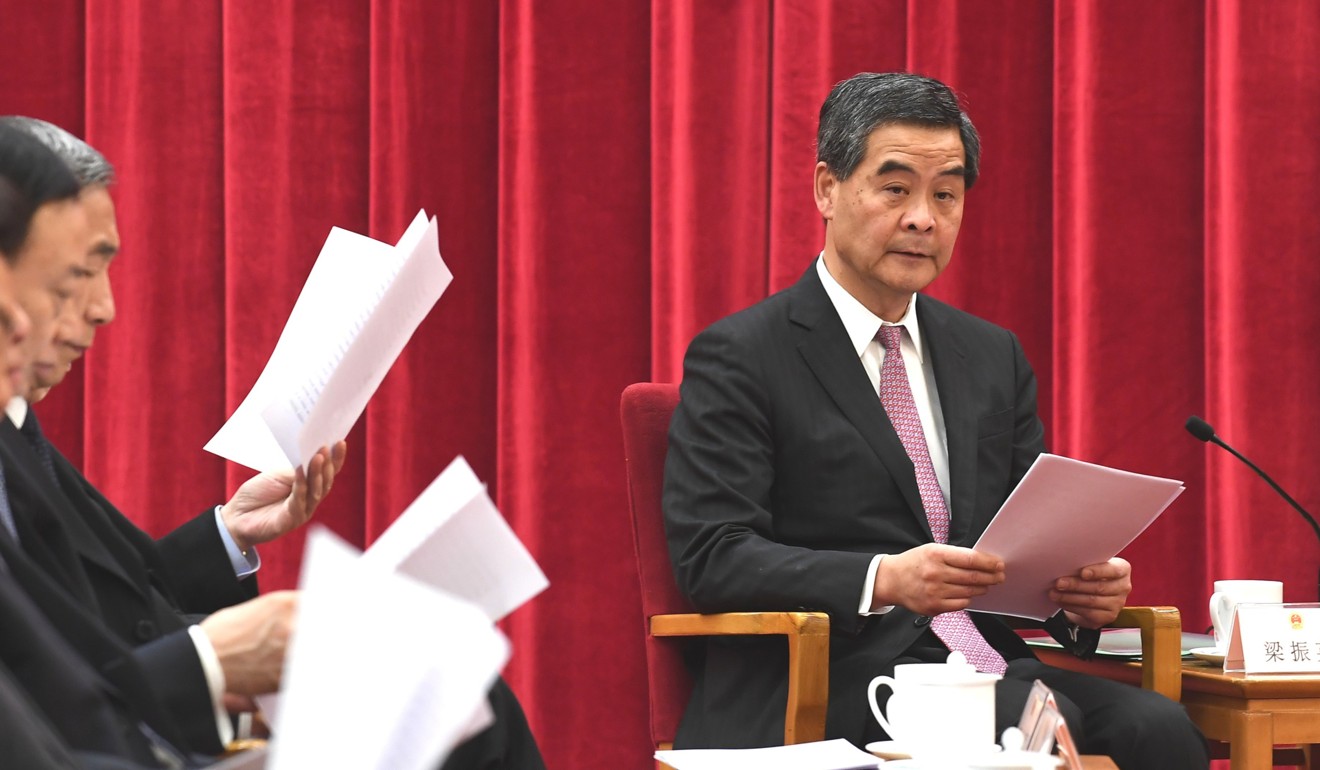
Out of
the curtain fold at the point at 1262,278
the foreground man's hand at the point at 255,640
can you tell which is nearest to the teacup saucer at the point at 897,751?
the foreground man's hand at the point at 255,640

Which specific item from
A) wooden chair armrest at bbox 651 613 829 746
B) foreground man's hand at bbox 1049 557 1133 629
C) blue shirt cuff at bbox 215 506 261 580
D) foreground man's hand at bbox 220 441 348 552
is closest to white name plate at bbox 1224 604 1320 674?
foreground man's hand at bbox 1049 557 1133 629

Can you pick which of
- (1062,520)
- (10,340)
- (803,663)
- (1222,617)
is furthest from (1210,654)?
(10,340)

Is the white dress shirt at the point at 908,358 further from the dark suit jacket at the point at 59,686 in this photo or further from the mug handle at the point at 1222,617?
the dark suit jacket at the point at 59,686

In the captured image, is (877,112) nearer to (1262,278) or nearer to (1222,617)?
(1222,617)

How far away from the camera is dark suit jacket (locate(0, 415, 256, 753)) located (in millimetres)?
1257

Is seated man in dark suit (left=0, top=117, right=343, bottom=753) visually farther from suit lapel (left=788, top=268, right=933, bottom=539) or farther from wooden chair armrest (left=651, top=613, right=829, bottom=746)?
suit lapel (left=788, top=268, right=933, bottom=539)

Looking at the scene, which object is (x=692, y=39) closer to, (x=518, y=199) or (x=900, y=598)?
(x=518, y=199)

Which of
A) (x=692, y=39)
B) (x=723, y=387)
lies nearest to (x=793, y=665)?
(x=723, y=387)

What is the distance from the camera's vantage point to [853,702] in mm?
1905

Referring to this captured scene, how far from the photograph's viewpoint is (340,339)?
1569 mm

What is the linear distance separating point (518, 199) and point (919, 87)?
96cm

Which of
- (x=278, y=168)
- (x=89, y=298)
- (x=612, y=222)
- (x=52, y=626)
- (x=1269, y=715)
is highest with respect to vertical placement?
(x=278, y=168)

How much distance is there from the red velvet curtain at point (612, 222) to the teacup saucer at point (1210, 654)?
83cm

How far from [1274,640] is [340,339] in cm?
124
